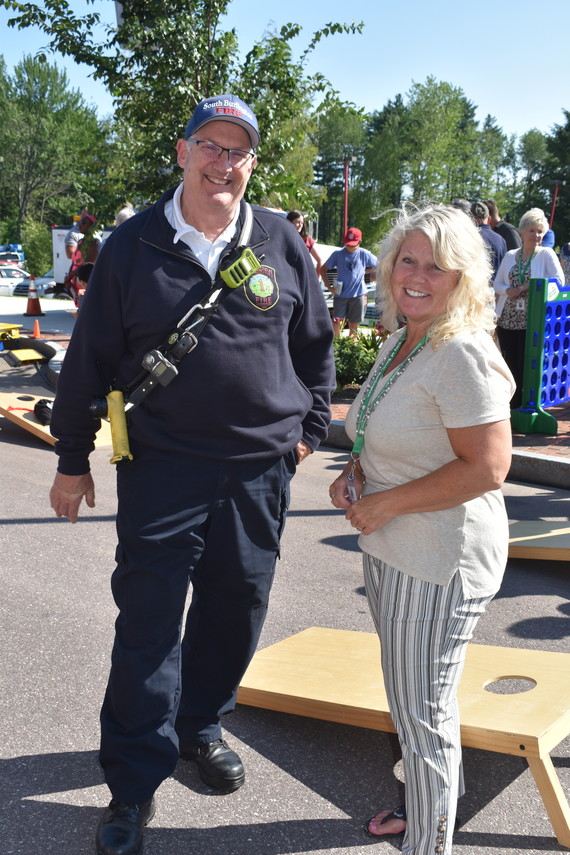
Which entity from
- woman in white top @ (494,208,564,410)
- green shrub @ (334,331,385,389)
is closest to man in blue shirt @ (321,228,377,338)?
A: green shrub @ (334,331,385,389)

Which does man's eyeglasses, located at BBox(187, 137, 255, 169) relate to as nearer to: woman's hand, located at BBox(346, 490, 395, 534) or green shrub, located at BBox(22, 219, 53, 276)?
woman's hand, located at BBox(346, 490, 395, 534)

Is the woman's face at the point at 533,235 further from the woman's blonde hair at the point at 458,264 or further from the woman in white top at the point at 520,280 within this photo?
the woman's blonde hair at the point at 458,264

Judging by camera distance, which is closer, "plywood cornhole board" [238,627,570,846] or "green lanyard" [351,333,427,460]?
"green lanyard" [351,333,427,460]

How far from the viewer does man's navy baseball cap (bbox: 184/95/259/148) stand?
2600 mm

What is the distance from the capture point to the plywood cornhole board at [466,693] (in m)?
2.55

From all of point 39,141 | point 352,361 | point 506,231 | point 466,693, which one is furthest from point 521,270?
point 39,141

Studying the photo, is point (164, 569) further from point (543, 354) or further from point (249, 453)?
point (543, 354)

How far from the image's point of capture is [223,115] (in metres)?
2.59

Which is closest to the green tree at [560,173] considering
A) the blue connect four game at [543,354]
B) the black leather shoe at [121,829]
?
the blue connect four game at [543,354]

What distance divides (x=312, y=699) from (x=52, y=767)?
2.97 ft

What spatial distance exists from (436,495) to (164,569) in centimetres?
83

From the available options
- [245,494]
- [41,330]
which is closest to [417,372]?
[245,494]

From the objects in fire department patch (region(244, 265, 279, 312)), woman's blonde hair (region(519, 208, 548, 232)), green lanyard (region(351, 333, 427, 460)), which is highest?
woman's blonde hair (region(519, 208, 548, 232))

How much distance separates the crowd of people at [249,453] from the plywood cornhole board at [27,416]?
198 inches
